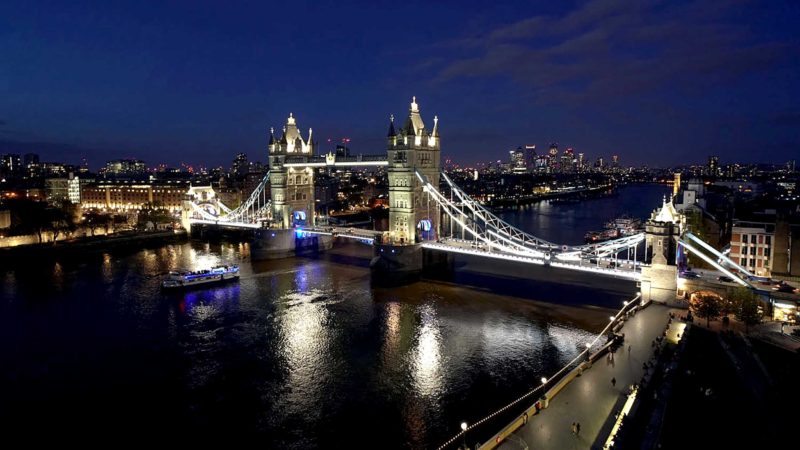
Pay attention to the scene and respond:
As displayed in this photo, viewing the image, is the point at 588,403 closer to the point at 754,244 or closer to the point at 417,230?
the point at 754,244

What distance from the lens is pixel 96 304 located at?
37.5 m

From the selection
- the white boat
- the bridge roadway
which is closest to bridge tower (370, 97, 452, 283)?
the bridge roadway

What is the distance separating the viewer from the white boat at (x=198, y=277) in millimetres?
41844

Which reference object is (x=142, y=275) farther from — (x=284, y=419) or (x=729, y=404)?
(x=729, y=404)

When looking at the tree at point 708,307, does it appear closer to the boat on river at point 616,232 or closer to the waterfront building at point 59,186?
the boat on river at point 616,232

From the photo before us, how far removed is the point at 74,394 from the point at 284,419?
9774 millimetres

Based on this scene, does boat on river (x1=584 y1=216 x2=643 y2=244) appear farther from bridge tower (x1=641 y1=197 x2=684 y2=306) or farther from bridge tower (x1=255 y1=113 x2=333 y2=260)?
bridge tower (x1=641 y1=197 x2=684 y2=306)

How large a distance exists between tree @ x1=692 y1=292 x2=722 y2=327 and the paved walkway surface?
3.42 metres

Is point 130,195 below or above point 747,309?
above

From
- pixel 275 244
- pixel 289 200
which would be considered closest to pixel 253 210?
pixel 289 200

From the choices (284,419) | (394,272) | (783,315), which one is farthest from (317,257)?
(783,315)

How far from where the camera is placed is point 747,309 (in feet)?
79.0

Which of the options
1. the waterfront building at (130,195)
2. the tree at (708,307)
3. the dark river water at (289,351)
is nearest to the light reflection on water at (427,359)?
the dark river water at (289,351)

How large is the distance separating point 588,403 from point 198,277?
3465 cm
